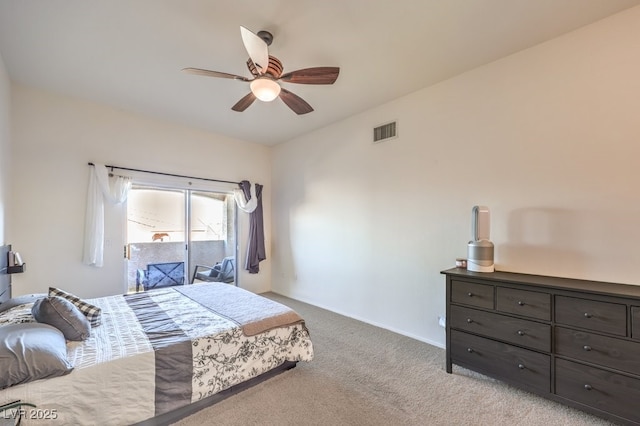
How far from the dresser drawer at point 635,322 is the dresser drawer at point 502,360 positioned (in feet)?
1.65

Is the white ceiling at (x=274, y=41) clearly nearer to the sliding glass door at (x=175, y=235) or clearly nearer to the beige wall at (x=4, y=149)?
the beige wall at (x=4, y=149)

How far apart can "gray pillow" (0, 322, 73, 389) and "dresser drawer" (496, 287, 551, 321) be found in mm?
2944

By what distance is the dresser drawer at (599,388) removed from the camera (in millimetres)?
1655

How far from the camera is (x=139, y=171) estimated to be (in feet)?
12.6

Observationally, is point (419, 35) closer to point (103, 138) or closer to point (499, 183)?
point (499, 183)

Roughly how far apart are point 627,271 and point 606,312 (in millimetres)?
520

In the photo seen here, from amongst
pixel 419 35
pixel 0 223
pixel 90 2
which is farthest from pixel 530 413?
pixel 0 223

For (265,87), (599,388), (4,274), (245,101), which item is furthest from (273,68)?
(599,388)

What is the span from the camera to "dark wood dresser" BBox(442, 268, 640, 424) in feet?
5.54

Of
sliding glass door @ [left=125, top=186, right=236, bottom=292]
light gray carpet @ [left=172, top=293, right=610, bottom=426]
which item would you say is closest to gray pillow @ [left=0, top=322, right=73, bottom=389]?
light gray carpet @ [left=172, top=293, right=610, bottom=426]

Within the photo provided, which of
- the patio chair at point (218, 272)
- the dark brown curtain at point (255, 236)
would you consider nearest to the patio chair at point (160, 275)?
the patio chair at point (218, 272)

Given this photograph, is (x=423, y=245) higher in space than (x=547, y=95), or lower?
lower

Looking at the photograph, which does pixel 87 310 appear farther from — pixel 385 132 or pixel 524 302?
pixel 385 132

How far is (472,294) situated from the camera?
230 cm
